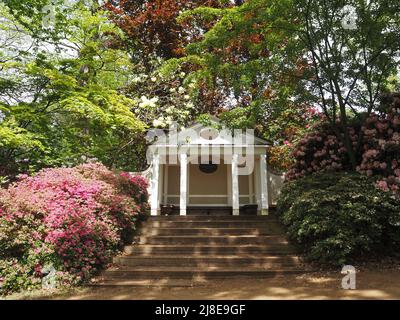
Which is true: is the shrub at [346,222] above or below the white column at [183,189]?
below

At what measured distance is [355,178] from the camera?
8578 millimetres

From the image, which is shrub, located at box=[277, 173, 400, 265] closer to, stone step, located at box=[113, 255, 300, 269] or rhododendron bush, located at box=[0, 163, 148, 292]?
stone step, located at box=[113, 255, 300, 269]

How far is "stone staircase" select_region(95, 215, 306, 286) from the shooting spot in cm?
710

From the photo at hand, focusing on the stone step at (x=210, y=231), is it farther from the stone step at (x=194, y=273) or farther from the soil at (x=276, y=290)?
the soil at (x=276, y=290)

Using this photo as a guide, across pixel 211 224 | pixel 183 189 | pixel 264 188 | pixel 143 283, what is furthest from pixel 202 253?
pixel 264 188

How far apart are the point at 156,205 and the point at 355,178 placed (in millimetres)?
6537

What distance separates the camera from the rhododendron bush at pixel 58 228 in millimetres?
6785

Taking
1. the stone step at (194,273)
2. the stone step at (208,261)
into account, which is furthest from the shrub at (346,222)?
the stone step at (194,273)

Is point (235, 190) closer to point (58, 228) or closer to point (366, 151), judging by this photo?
point (366, 151)

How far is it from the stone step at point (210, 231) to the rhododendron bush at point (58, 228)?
93 cm

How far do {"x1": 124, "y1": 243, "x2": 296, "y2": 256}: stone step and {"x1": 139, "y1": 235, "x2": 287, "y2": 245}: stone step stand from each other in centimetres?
31

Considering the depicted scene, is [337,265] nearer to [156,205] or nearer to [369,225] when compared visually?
[369,225]

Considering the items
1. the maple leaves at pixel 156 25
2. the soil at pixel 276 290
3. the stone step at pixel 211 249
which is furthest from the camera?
the maple leaves at pixel 156 25
